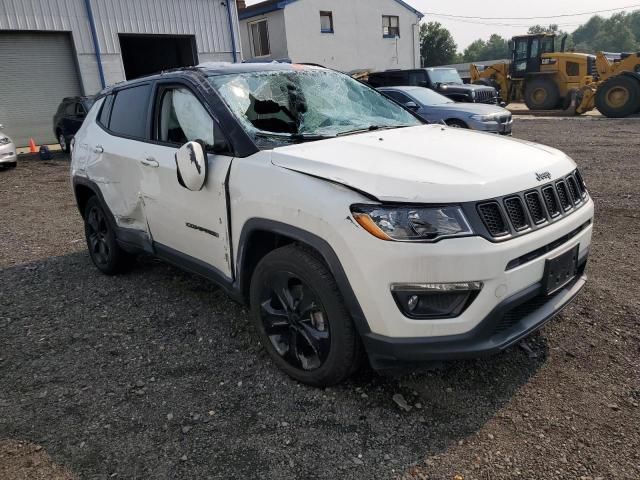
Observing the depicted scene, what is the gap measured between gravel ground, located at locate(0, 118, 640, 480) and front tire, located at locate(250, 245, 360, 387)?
Result: 16cm

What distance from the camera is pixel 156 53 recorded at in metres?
22.5

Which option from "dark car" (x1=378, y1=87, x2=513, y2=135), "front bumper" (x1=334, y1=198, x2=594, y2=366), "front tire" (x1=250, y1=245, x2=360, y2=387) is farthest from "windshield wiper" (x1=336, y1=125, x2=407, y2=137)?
"dark car" (x1=378, y1=87, x2=513, y2=135)

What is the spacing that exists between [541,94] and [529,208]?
19.8m

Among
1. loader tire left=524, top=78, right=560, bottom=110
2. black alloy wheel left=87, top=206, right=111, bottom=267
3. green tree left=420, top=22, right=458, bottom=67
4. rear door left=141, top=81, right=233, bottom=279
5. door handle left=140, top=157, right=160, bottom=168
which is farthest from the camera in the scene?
green tree left=420, top=22, right=458, bottom=67

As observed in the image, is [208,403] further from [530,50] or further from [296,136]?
[530,50]

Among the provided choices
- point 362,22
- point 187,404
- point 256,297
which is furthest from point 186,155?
point 362,22

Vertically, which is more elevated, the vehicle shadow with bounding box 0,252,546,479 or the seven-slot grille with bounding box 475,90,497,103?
the seven-slot grille with bounding box 475,90,497,103

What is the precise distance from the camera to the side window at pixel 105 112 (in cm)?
446

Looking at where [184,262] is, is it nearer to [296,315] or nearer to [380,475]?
[296,315]

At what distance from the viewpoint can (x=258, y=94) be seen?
334cm

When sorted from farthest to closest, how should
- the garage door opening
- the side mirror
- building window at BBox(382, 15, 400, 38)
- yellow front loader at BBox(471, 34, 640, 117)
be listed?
building window at BBox(382, 15, 400, 38)
the garage door opening
yellow front loader at BBox(471, 34, 640, 117)
the side mirror

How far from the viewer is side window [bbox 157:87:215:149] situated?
3.22 metres

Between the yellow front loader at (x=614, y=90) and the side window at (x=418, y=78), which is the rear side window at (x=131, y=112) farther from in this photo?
the yellow front loader at (x=614, y=90)

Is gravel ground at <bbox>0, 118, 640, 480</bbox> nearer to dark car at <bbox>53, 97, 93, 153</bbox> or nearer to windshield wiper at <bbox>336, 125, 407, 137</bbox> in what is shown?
windshield wiper at <bbox>336, 125, 407, 137</bbox>
